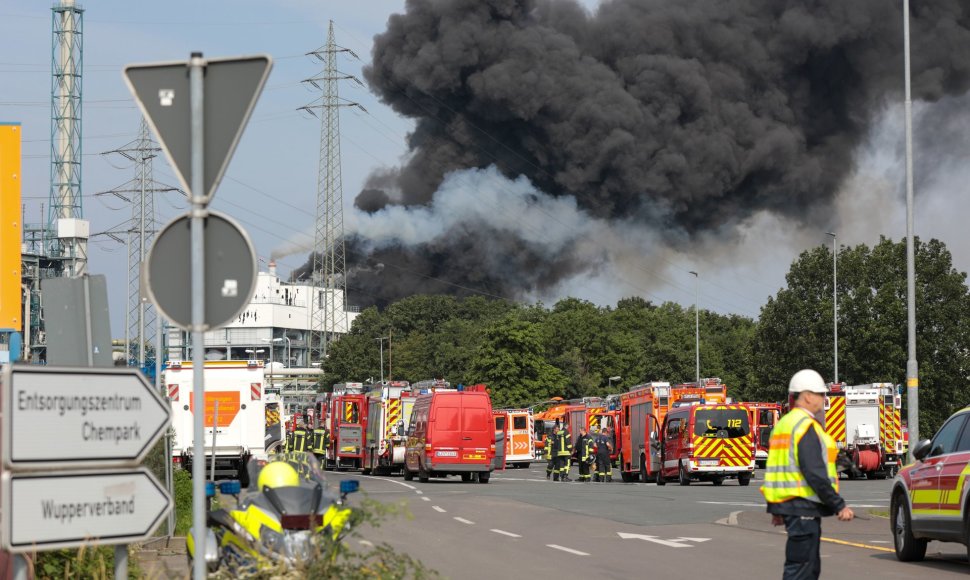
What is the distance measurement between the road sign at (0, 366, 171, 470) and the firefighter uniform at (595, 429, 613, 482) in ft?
112

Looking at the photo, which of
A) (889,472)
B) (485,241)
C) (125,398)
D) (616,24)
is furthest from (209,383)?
(485,241)

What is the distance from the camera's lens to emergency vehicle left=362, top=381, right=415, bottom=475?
46.1m

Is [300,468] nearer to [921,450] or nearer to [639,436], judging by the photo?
[921,450]

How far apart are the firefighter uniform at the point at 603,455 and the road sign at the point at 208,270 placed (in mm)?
34135

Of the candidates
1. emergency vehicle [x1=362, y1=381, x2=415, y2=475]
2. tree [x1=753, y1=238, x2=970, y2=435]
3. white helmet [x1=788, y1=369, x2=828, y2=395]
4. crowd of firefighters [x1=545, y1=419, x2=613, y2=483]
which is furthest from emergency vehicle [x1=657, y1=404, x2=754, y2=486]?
tree [x1=753, y1=238, x2=970, y2=435]

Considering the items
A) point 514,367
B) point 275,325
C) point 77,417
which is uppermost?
point 275,325

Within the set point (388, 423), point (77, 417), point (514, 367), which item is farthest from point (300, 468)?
point (514, 367)

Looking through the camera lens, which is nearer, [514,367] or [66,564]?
[66,564]

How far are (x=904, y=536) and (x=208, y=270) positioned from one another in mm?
10926

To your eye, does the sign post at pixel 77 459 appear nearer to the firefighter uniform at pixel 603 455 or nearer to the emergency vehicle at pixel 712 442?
the emergency vehicle at pixel 712 442

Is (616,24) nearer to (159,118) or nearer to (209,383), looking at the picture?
(209,383)

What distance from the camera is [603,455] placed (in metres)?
40.4

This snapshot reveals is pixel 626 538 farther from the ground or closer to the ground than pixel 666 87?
closer to the ground

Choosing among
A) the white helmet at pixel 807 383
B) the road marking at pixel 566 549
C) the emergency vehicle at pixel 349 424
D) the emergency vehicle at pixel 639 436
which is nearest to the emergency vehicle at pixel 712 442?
the emergency vehicle at pixel 639 436
